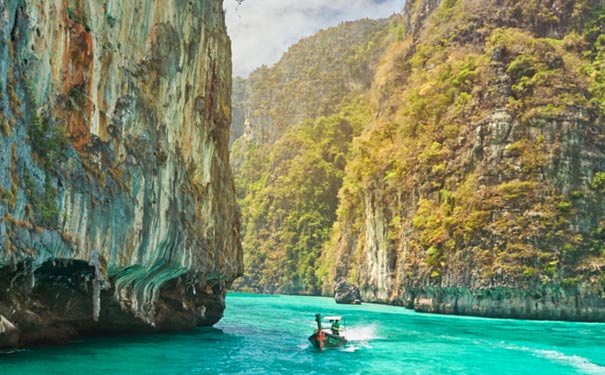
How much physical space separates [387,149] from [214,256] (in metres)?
42.1

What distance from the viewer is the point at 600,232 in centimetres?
5084

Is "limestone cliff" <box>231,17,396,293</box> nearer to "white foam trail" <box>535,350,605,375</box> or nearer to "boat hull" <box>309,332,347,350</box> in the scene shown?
"boat hull" <box>309,332,347,350</box>

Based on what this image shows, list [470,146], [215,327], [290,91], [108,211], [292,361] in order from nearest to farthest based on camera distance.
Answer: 1. [108,211]
2. [292,361]
3. [215,327]
4. [470,146]
5. [290,91]

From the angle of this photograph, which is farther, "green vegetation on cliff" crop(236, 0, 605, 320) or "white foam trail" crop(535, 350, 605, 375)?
"green vegetation on cliff" crop(236, 0, 605, 320)

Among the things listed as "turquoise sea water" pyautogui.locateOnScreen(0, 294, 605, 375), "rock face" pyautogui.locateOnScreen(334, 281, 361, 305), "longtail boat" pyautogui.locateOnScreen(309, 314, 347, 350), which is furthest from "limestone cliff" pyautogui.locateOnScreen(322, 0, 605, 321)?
"longtail boat" pyautogui.locateOnScreen(309, 314, 347, 350)

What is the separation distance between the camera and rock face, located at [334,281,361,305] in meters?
72.0

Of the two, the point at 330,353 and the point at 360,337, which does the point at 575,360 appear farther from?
the point at 360,337

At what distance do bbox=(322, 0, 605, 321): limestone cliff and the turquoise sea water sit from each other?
1056 cm

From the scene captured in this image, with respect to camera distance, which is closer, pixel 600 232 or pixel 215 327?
pixel 215 327

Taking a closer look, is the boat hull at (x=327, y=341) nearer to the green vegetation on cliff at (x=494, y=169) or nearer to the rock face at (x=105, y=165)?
the rock face at (x=105, y=165)

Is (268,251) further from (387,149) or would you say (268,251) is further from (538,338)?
(538,338)

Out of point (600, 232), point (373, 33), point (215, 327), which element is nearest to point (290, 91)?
point (373, 33)

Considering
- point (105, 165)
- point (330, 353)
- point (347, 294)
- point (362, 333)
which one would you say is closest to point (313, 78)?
point (347, 294)

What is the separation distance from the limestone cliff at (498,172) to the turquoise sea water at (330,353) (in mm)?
10559
